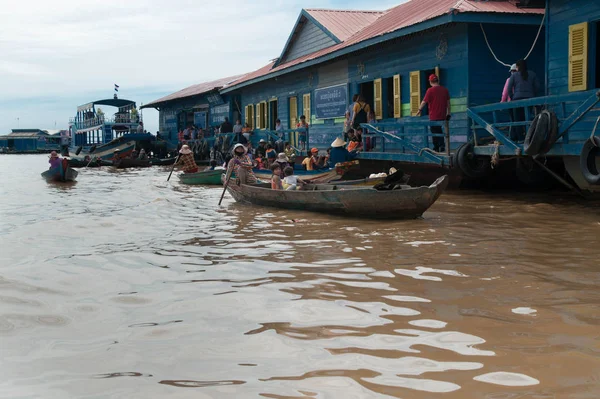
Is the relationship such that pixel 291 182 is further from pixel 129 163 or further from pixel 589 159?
pixel 129 163

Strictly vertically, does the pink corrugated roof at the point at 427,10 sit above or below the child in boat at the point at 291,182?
above

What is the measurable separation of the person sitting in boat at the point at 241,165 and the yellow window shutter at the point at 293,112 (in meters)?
9.63

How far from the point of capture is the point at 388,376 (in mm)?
3521

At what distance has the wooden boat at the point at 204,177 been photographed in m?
17.8

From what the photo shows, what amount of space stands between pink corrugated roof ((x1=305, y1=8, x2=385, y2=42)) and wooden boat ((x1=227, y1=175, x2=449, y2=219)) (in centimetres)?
945

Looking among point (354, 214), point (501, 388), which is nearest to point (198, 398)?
point (501, 388)

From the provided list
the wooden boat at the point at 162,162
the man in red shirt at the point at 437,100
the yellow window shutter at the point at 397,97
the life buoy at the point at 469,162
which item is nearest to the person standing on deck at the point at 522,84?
the life buoy at the point at 469,162

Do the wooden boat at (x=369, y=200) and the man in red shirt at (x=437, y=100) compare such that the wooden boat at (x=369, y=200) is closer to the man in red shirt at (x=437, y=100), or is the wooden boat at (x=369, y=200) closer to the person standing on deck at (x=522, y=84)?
the person standing on deck at (x=522, y=84)

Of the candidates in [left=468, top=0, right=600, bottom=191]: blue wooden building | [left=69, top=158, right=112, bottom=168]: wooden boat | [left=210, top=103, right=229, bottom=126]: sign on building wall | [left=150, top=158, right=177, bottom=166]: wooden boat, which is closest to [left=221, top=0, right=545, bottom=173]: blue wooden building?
[left=468, top=0, right=600, bottom=191]: blue wooden building

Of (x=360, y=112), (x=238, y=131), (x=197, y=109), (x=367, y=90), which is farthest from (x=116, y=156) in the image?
(x=360, y=112)

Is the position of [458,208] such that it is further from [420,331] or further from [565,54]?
[420,331]

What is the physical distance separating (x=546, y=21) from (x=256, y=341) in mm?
9498

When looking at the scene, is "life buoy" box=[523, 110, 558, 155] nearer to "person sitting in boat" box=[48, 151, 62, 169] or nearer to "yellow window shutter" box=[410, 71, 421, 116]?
"yellow window shutter" box=[410, 71, 421, 116]

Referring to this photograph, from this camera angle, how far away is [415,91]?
14750 mm
